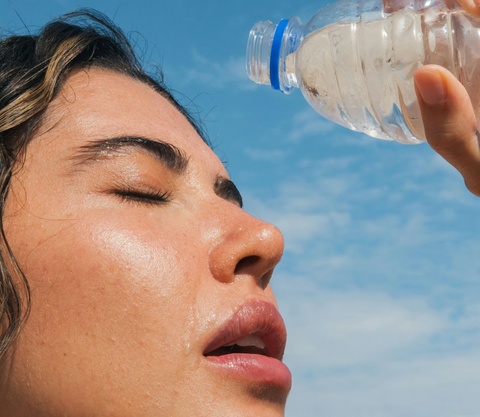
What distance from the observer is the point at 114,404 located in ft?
4.99

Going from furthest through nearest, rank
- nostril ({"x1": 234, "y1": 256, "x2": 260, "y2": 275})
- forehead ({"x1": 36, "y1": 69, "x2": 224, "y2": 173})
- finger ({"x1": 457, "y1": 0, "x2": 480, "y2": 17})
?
1. forehead ({"x1": 36, "y1": 69, "x2": 224, "y2": 173})
2. nostril ({"x1": 234, "y1": 256, "x2": 260, "y2": 275})
3. finger ({"x1": 457, "y1": 0, "x2": 480, "y2": 17})

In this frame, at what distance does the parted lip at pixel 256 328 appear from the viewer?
163cm

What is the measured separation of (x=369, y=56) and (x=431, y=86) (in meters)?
0.96

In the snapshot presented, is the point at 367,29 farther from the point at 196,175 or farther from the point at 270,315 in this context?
the point at 270,315

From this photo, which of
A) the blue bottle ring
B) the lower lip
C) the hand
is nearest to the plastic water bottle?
the blue bottle ring

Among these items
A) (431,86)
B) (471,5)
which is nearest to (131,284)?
(431,86)

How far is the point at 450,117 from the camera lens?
143cm

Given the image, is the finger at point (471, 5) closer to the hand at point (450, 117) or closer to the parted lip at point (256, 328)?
the hand at point (450, 117)

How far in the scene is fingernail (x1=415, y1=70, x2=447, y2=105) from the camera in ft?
4.48

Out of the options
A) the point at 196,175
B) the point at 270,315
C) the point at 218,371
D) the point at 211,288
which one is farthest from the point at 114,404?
the point at 196,175

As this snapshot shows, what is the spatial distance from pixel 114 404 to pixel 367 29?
1.73 m

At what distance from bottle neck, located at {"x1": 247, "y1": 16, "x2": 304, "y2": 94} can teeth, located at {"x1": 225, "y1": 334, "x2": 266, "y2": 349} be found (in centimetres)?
96

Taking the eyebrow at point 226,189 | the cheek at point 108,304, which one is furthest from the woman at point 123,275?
the eyebrow at point 226,189

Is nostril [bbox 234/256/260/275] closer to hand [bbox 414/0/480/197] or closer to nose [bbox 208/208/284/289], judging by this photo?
nose [bbox 208/208/284/289]
